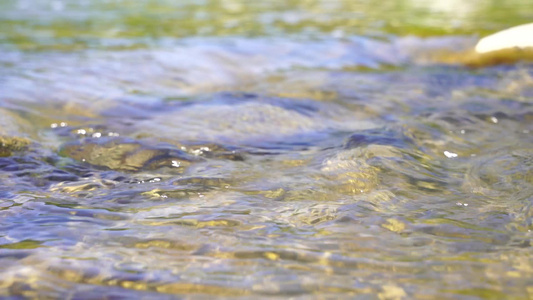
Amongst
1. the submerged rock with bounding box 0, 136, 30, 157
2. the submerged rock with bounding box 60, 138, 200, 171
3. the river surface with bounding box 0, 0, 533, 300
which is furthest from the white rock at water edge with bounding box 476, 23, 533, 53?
the submerged rock with bounding box 0, 136, 30, 157

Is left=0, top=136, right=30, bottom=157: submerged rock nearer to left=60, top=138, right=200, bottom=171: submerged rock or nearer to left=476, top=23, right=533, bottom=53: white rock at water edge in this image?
left=60, top=138, right=200, bottom=171: submerged rock

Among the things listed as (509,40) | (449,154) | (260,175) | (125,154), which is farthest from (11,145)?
→ (509,40)

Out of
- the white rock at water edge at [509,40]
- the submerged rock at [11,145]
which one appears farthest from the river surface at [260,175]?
the white rock at water edge at [509,40]

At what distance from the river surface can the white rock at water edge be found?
337mm

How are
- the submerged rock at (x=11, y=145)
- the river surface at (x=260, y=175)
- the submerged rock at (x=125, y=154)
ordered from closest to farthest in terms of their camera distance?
the river surface at (x=260, y=175) < the submerged rock at (x=125, y=154) < the submerged rock at (x=11, y=145)

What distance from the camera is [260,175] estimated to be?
3186 millimetres

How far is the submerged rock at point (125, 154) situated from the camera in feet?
11.0

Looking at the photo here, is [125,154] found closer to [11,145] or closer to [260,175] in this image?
[11,145]

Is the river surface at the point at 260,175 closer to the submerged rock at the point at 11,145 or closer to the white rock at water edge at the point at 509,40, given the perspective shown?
the submerged rock at the point at 11,145

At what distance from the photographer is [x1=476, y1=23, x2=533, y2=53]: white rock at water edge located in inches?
271

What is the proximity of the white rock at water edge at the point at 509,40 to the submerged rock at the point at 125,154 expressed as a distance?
16.1ft

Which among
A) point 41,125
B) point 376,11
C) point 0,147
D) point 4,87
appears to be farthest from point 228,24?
point 0,147

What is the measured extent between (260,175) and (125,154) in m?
0.88

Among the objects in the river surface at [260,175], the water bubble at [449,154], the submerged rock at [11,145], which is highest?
the submerged rock at [11,145]
